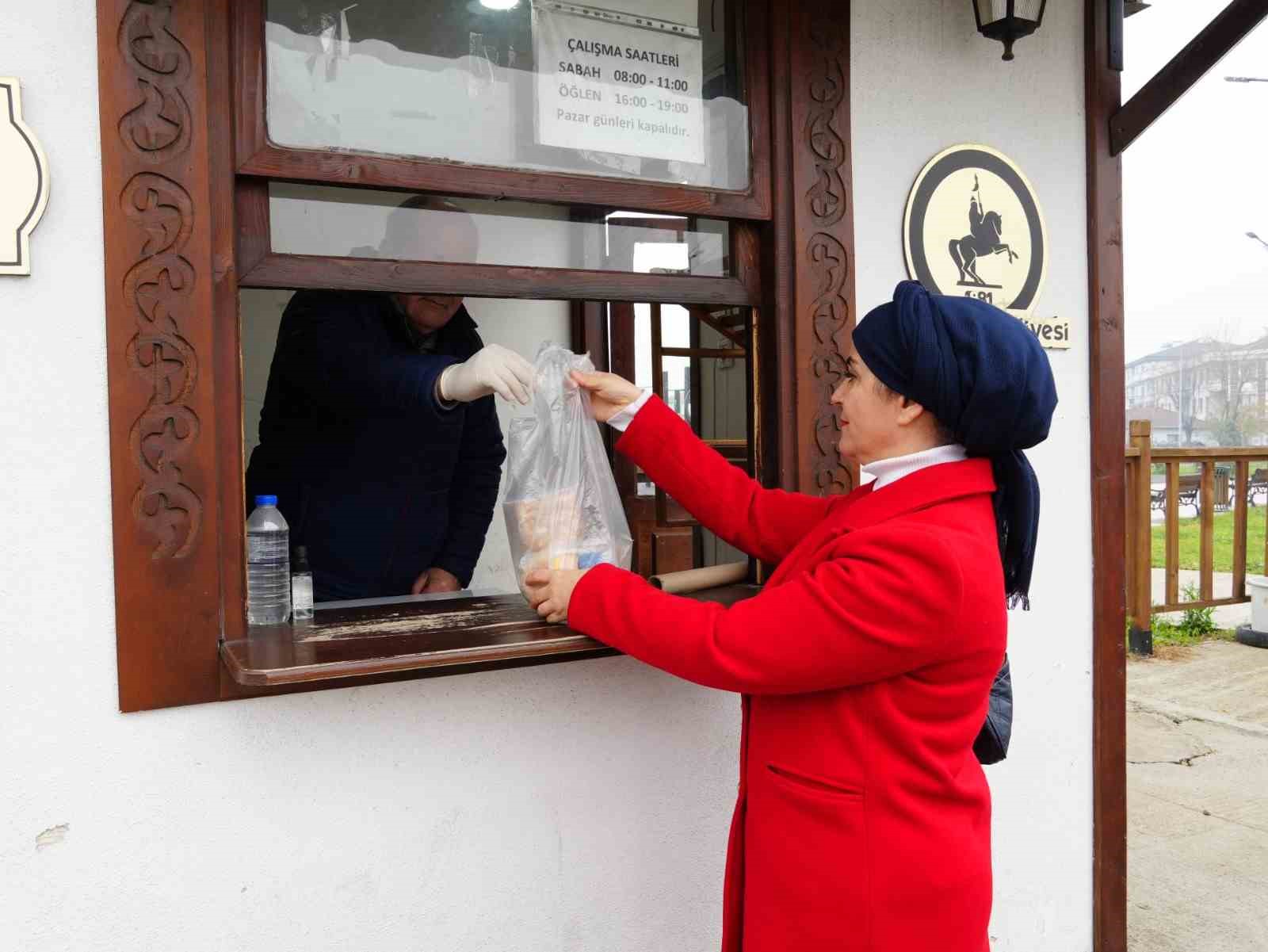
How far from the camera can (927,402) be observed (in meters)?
1.61

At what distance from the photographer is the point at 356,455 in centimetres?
262

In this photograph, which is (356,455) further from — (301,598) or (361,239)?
(361,239)

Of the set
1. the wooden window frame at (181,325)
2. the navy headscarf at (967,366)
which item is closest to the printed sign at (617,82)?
the wooden window frame at (181,325)

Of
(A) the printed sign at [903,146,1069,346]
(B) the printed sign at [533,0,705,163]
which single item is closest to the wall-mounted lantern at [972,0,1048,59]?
(A) the printed sign at [903,146,1069,346]

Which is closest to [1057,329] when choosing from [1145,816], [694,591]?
[694,591]

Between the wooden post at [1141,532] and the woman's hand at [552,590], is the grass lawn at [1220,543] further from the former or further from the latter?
the woman's hand at [552,590]

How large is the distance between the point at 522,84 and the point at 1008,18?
3.91ft

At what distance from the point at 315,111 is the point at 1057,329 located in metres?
1.92

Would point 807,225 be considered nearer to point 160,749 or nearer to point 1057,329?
point 1057,329

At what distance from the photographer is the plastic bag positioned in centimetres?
195

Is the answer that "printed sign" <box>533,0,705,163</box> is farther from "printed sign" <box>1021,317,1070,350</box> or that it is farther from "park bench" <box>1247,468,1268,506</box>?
"park bench" <box>1247,468,1268,506</box>

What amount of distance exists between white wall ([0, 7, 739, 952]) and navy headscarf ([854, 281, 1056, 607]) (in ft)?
2.90

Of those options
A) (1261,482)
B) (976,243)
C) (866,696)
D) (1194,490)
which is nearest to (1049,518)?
(976,243)

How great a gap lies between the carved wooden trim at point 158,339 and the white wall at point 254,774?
39 mm
